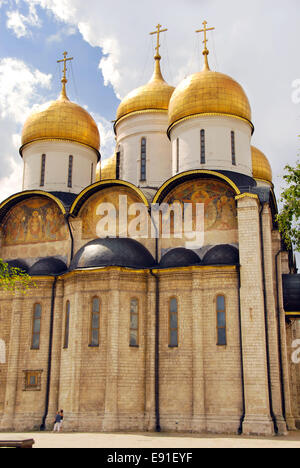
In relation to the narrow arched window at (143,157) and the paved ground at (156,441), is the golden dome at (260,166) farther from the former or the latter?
the paved ground at (156,441)

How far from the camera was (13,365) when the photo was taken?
56.1 ft

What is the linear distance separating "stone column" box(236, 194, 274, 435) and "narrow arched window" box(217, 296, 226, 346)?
1.86ft

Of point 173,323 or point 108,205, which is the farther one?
point 108,205

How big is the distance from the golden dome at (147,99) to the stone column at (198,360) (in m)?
8.42

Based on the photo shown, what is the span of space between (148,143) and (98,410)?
10.4 metres

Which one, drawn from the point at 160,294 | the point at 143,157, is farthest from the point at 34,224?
the point at 160,294

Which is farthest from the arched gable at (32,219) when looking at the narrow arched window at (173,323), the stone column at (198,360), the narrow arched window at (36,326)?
the stone column at (198,360)

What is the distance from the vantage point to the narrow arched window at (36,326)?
17.3m

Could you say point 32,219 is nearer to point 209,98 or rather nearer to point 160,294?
point 160,294

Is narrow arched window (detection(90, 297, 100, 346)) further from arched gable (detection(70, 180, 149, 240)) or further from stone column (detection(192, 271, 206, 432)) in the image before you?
stone column (detection(192, 271, 206, 432))

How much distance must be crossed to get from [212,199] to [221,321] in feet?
13.1

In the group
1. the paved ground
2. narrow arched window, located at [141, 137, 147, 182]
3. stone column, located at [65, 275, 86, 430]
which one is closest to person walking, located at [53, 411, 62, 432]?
stone column, located at [65, 275, 86, 430]

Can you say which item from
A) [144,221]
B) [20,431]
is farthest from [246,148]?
[20,431]
